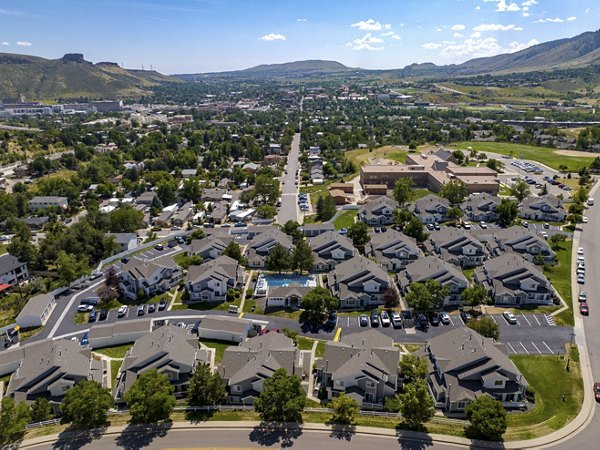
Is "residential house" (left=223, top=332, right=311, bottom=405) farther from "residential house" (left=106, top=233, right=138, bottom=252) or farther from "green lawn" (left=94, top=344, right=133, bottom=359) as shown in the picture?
"residential house" (left=106, top=233, right=138, bottom=252)

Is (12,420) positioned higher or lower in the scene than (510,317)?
higher

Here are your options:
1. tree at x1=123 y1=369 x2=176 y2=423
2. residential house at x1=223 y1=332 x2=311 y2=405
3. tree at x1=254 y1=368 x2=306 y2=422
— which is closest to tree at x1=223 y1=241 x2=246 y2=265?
residential house at x1=223 y1=332 x2=311 y2=405

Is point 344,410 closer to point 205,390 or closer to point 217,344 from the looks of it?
point 205,390

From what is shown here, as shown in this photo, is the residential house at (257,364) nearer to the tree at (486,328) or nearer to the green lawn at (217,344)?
the green lawn at (217,344)

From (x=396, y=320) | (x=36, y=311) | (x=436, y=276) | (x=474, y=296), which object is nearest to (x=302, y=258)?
(x=396, y=320)

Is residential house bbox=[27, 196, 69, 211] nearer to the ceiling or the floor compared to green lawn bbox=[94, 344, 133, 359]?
nearer to the ceiling

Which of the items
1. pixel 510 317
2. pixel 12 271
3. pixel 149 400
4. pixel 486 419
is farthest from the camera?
pixel 12 271

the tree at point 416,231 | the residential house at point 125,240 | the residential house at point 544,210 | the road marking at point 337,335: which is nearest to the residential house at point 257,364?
the road marking at point 337,335
